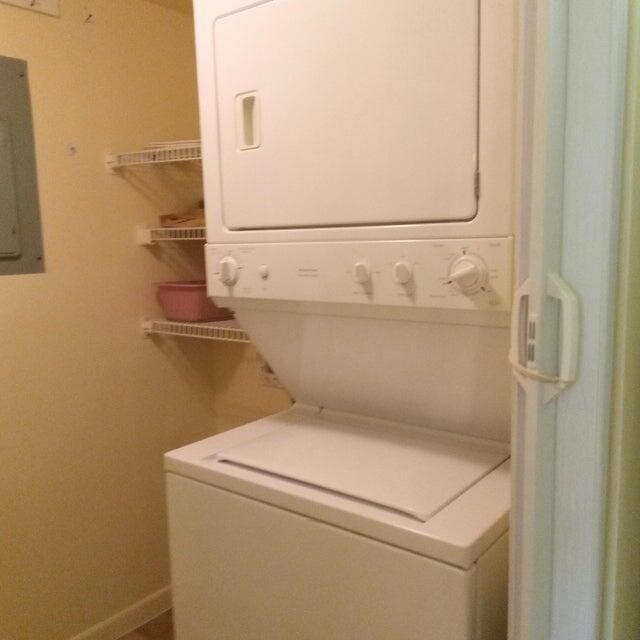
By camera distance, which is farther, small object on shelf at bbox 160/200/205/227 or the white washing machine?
small object on shelf at bbox 160/200/205/227

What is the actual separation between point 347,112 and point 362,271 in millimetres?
315

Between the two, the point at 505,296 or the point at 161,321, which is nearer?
the point at 505,296

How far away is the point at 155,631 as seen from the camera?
232 cm

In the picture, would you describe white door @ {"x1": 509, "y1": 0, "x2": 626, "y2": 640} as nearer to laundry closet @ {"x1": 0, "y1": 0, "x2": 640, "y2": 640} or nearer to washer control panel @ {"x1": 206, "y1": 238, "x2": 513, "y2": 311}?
laundry closet @ {"x1": 0, "y1": 0, "x2": 640, "y2": 640}

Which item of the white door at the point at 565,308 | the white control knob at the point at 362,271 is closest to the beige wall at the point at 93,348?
the white control knob at the point at 362,271

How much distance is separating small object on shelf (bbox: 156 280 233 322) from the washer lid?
815 millimetres

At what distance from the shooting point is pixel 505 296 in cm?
106

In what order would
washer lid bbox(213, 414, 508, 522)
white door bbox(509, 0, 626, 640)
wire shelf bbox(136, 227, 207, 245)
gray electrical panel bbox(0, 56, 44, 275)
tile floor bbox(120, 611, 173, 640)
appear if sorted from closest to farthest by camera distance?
white door bbox(509, 0, 626, 640), washer lid bbox(213, 414, 508, 522), gray electrical panel bbox(0, 56, 44, 275), wire shelf bbox(136, 227, 207, 245), tile floor bbox(120, 611, 173, 640)

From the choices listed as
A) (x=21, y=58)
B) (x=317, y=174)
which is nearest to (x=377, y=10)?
(x=317, y=174)

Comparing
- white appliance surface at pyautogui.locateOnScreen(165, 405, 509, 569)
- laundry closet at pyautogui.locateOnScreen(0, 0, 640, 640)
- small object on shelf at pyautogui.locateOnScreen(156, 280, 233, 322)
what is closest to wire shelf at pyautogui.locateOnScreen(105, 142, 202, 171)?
laundry closet at pyautogui.locateOnScreen(0, 0, 640, 640)

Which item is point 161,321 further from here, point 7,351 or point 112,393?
point 7,351

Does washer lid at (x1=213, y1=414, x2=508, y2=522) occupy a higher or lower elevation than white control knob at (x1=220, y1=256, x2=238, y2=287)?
lower

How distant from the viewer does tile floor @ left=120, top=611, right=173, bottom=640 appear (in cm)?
229

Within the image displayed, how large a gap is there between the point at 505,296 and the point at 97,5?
180 centimetres
